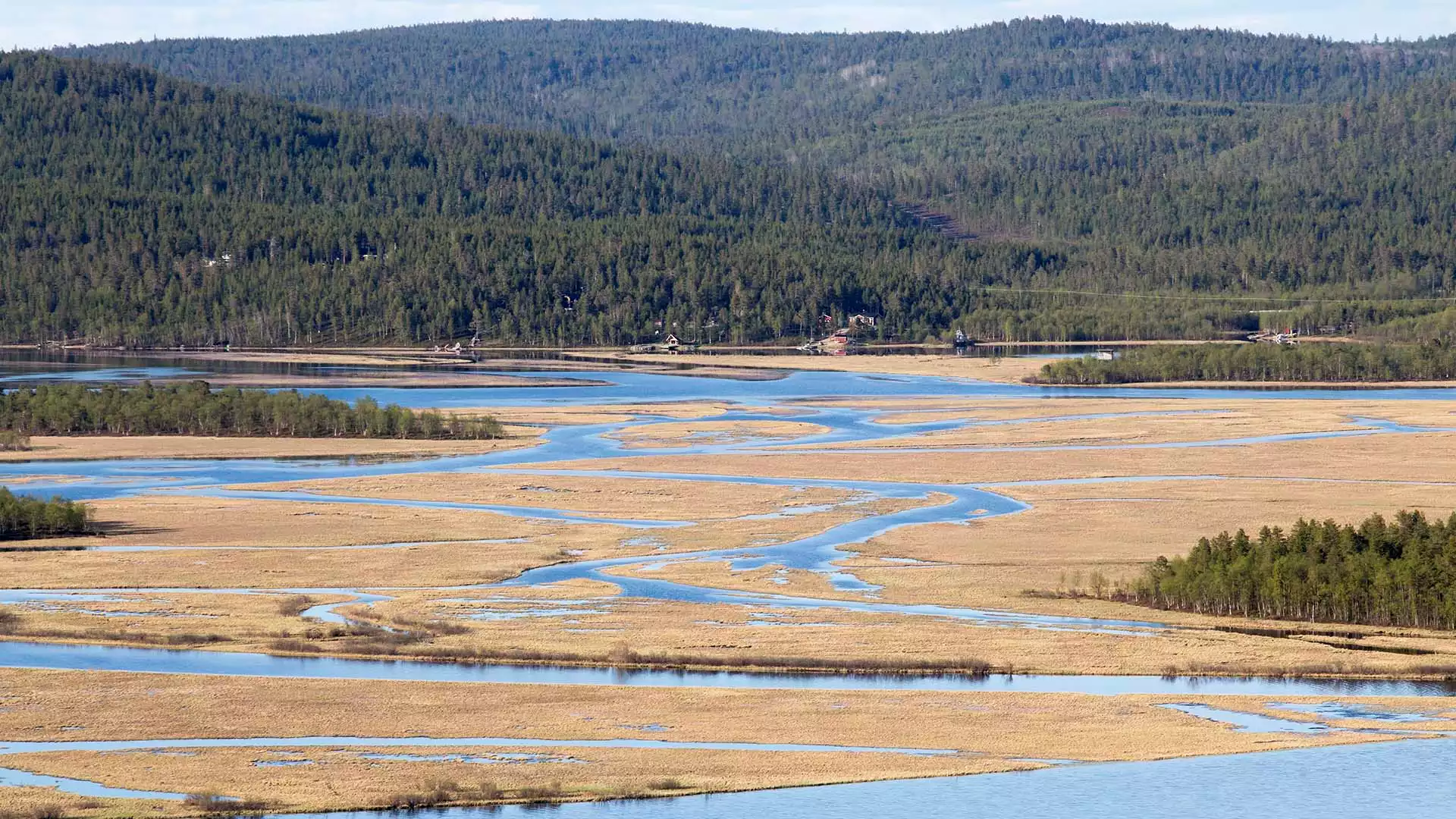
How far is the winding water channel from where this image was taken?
4294 centimetres

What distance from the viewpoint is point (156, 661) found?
55094mm

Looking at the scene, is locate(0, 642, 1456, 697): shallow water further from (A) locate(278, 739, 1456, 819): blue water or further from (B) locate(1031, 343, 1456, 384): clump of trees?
(B) locate(1031, 343, 1456, 384): clump of trees

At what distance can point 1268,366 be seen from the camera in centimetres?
18588

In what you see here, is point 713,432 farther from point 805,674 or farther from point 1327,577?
point 805,674

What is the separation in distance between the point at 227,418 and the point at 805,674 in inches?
3113

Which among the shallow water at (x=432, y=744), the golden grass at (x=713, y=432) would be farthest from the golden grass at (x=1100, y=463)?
the shallow water at (x=432, y=744)

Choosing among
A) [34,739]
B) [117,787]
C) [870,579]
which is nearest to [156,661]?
[34,739]

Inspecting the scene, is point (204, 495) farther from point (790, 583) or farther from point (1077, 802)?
point (1077, 802)

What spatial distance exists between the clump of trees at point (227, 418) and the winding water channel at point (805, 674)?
400 inches

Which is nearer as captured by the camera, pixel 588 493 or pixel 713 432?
pixel 588 493

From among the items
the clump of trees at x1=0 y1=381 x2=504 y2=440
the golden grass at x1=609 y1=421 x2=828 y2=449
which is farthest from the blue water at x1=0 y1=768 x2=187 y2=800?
the clump of trees at x1=0 y1=381 x2=504 y2=440

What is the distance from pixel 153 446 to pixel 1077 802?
83.3 meters

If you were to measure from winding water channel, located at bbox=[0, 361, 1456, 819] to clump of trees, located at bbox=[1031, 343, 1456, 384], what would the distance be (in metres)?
58.0

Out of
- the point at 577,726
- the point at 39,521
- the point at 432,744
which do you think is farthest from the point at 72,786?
the point at 39,521
